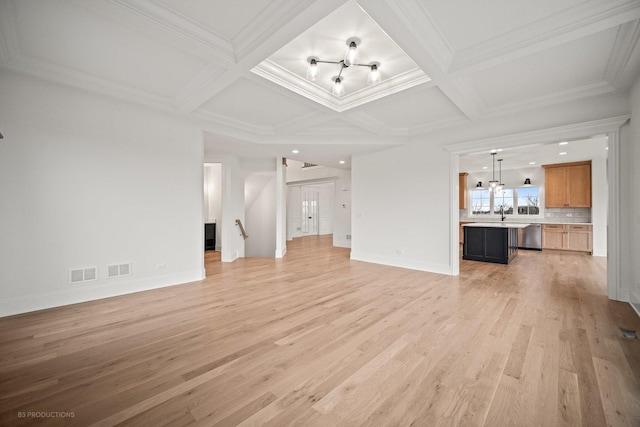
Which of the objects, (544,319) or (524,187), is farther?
(524,187)

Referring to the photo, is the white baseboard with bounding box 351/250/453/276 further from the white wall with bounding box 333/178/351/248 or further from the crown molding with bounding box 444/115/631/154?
the white wall with bounding box 333/178/351/248

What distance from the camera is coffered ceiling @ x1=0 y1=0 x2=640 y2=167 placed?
2.18 meters

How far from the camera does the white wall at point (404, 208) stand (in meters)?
5.11

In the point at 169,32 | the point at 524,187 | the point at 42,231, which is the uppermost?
the point at 169,32

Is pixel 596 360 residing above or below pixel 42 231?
below

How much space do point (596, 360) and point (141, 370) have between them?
11.8ft

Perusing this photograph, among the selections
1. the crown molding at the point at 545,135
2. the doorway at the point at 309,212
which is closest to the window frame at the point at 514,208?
the crown molding at the point at 545,135

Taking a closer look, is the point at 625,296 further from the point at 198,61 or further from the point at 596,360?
the point at 198,61

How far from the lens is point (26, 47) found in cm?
270

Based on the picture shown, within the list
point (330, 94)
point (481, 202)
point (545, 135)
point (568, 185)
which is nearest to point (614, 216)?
point (545, 135)

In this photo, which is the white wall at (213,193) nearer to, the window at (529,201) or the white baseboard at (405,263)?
the white baseboard at (405,263)

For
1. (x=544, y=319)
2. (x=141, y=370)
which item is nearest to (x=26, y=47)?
(x=141, y=370)

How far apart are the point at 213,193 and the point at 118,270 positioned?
5.25 metres

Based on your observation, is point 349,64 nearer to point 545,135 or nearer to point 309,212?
point 545,135
